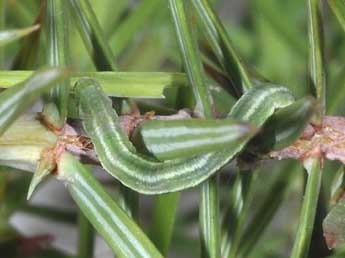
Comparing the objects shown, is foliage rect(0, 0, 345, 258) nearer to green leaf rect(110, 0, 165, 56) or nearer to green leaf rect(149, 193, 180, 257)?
green leaf rect(149, 193, 180, 257)

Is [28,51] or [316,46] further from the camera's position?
[28,51]

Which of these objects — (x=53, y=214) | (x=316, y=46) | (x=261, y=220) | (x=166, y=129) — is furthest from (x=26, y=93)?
(x=53, y=214)

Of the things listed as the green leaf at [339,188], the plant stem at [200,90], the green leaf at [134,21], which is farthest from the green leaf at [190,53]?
the green leaf at [134,21]

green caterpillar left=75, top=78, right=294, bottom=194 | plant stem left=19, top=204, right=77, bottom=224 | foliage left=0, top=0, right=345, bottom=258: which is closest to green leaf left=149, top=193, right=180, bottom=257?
foliage left=0, top=0, right=345, bottom=258

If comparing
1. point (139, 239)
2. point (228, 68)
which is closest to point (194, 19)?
point (228, 68)

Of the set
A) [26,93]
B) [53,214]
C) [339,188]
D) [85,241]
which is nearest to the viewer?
[26,93]

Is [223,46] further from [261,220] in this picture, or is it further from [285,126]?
[261,220]
